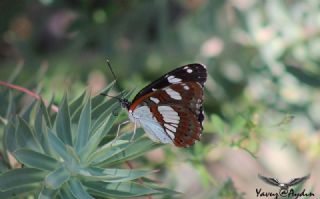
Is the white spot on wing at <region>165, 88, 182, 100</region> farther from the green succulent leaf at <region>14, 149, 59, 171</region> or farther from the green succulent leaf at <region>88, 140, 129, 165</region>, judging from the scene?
the green succulent leaf at <region>14, 149, 59, 171</region>

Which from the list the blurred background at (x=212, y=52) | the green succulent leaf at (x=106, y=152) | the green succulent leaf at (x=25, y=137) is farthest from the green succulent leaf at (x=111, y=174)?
the blurred background at (x=212, y=52)

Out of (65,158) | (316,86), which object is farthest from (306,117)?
(65,158)

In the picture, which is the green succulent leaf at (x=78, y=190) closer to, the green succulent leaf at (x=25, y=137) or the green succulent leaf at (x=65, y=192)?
the green succulent leaf at (x=65, y=192)

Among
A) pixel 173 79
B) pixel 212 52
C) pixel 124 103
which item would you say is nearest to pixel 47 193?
pixel 124 103

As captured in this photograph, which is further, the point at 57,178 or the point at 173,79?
the point at 173,79

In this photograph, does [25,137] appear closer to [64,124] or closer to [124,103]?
[64,124]

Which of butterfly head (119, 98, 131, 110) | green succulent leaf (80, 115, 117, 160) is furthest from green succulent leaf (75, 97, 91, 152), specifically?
butterfly head (119, 98, 131, 110)
